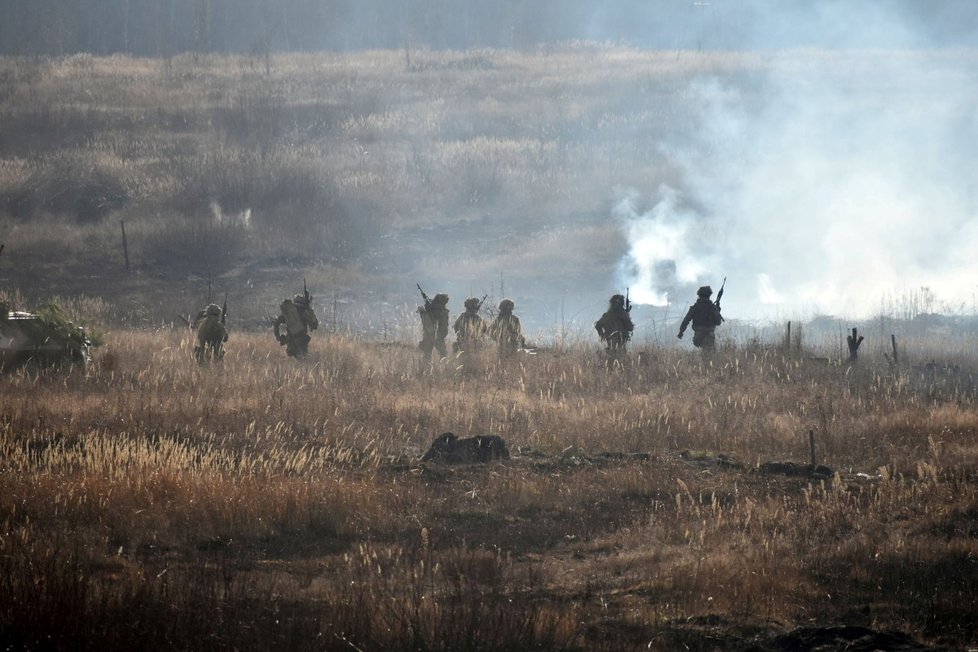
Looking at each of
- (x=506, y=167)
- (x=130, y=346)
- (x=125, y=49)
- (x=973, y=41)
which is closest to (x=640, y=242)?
(x=506, y=167)

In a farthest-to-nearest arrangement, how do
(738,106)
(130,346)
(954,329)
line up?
(738,106) → (954,329) → (130,346)

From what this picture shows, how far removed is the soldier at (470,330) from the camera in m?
20.9

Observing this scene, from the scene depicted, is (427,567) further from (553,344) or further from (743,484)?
(553,344)

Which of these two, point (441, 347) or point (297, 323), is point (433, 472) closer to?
point (297, 323)

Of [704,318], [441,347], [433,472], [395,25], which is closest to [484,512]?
[433,472]

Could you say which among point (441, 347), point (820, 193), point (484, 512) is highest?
point (820, 193)

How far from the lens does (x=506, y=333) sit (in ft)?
67.9

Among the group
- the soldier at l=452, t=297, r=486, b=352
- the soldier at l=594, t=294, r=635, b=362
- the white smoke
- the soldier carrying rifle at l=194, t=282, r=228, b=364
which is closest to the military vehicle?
the soldier carrying rifle at l=194, t=282, r=228, b=364

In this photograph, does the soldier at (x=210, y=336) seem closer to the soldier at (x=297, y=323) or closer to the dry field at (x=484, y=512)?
the dry field at (x=484, y=512)

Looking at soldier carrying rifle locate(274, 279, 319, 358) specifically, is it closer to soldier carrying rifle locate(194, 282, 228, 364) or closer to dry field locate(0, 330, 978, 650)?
soldier carrying rifle locate(194, 282, 228, 364)

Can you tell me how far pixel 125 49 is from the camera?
72.0 meters

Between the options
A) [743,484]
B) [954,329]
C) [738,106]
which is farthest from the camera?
[738,106]

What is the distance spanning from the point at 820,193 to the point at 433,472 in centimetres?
3472

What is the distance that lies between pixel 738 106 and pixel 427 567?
4745cm
